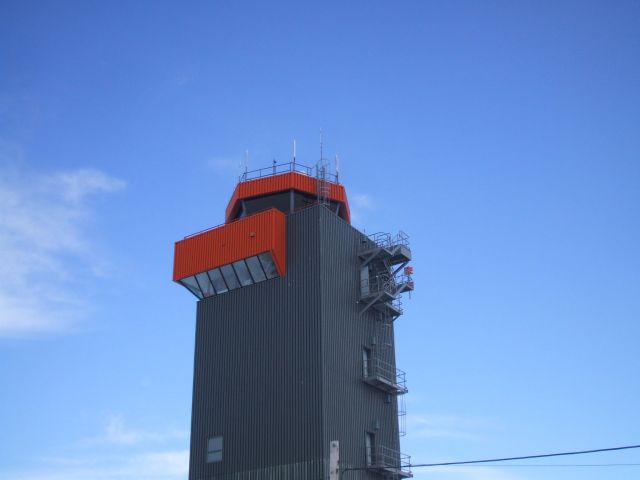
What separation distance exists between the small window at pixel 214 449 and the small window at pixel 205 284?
1032cm

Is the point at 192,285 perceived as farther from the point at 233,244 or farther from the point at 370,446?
the point at 370,446

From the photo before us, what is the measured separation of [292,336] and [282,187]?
11.9 m

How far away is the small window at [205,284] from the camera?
59.2 m

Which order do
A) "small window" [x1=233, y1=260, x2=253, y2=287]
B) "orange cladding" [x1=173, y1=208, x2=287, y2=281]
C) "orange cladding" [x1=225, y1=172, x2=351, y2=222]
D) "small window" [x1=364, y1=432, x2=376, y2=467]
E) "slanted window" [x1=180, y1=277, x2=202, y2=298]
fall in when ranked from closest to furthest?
"small window" [x1=364, y1=432, x2=376, y2=467] → "orange cladding" [x1=173, y1=208, x2=287, y2=281] → "small window" [x1=233, y1=260, x2=253, y2=287] → "slanted window" [x1=180, y1=277, x2=202, y2=298] → "orange cladding" [x1=225, y1=172, x2=351, y2=222]

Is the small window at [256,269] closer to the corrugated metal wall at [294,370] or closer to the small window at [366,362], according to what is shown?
the corrugated metal wall at [294,370]

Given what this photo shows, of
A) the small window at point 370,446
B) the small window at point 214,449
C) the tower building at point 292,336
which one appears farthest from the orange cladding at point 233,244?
the small window at point 370,446

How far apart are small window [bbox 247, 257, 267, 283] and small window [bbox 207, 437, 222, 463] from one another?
35.7 ft

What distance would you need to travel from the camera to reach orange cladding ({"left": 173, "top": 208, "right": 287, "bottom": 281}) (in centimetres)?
5603

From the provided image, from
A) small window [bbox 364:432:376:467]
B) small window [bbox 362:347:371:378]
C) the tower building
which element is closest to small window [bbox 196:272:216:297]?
the tower building

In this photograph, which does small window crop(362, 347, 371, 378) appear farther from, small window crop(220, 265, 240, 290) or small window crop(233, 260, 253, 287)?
small window crop(220, 265, 240, 290)

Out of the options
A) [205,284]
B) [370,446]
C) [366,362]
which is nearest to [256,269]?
[205,284]

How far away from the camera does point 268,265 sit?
185 ft

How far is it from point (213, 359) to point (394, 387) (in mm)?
12523

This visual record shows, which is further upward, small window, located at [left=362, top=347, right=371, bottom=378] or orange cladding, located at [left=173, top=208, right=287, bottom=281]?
orange cladding, located at [left=173, top=208, right=287, bottom=281]
